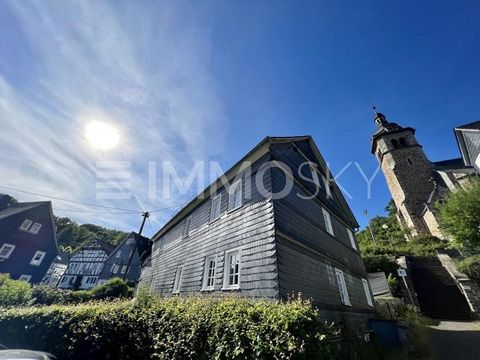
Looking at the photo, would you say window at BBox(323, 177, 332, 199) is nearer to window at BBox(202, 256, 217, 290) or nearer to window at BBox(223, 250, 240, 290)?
window at BBox(223, 250, 240, 290)

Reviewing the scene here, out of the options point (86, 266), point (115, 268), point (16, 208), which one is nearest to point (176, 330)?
point (16, 208)

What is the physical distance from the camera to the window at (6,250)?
2291 cm

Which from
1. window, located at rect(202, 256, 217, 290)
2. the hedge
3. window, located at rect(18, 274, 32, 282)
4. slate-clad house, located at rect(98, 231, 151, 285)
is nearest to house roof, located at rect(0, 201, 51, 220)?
window, located at rect(18, 274, 32, 282)

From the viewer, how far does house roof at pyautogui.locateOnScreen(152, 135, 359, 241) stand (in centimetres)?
924

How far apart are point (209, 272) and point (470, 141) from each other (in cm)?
2563

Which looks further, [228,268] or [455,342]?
[455,342]

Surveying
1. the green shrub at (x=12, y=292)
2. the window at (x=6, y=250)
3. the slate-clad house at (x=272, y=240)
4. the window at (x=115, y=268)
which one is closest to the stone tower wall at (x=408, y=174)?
the slate-clad house at (x=272, y=240)

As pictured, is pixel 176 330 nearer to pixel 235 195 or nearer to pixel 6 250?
pixel 235 195

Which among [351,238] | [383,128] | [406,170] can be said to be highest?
[383,128]

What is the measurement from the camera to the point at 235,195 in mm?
9898

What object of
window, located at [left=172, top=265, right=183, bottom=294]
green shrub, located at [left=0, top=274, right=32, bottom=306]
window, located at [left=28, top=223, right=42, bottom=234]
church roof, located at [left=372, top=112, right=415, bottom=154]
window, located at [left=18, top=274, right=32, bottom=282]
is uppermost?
church roof, located at [left=372, top=112, right=415, bottom=154]

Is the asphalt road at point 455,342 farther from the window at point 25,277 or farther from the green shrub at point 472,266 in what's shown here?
the window at point 25,277

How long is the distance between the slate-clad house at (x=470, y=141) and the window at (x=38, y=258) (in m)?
47.8

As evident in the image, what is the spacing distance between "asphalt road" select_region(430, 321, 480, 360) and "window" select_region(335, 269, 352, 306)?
3.01 meters
